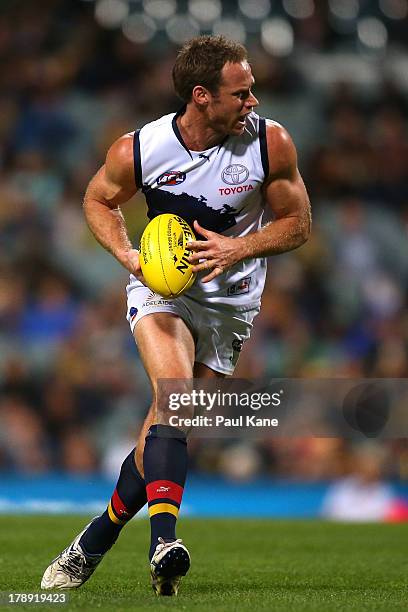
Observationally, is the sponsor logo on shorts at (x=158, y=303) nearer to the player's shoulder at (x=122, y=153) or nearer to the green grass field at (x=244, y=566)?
the player's shoulder at (x=122, y=153)

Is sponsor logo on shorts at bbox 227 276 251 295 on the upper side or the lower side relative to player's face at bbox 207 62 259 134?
lower

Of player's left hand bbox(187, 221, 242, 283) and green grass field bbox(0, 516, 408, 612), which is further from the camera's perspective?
player's left hand bbox(187, 221, 242, 283)

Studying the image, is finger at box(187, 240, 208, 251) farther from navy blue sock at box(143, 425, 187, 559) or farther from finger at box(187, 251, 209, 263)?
navy blue sock at box(143, 425, 187, 559)

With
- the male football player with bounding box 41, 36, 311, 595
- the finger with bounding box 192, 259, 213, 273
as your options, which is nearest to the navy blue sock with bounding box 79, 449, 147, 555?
the male football player with bounding box 41, 36, 311, 595

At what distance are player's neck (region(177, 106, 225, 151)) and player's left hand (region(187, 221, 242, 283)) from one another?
47 cm

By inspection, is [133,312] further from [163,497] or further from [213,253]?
[163,497]

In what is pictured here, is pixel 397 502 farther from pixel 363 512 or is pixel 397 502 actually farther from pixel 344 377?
pixel 344 377

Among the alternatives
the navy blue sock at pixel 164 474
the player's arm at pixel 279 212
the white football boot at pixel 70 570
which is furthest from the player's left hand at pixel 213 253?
the white football boot at pixel 70 570

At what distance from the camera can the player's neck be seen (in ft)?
16.7

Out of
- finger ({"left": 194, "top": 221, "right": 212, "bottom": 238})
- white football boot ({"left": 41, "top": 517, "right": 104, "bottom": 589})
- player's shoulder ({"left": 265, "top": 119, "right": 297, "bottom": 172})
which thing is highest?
player's shoulder ({"left": 265, "top": 119, "right": 297, "bottom": 172})

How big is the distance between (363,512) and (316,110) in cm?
606

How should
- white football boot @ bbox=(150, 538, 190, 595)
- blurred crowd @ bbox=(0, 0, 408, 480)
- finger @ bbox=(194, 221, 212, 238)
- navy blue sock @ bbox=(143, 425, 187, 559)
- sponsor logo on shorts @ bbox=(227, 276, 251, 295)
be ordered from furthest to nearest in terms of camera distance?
blurred crowd @ bbox=(0, 0, 408, 480)
sponsor logo on shorts @ bbox=(227, 276, 251, 295)
finger @ bbox=(194, 221, 212, 238)
navy blue sock @ bbox=(143, 425, 187, 559)
white football boot @ bbox=(150, 538, 190, 595)

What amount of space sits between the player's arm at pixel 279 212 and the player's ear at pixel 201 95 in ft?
1.04

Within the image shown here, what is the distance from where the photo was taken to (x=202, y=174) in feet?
16.7
